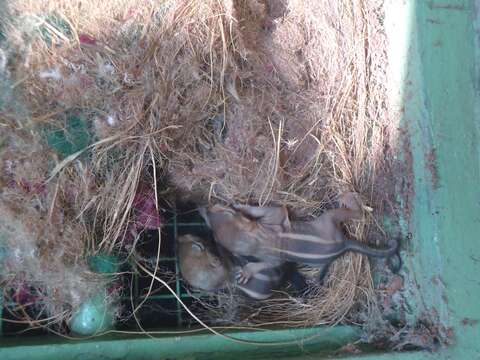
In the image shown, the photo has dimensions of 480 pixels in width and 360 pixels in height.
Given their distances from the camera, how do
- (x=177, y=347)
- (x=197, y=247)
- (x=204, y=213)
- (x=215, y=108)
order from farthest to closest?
(x=204, y=213)
(x=197, y=247)
(x=215, y=108)
(x=177, y=347)

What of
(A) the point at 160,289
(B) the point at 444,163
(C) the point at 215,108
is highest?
(C) the point at 215,108

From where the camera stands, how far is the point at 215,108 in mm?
3117

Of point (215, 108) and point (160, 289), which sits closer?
point (215, 108)

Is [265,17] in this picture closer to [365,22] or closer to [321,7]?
[321,7]

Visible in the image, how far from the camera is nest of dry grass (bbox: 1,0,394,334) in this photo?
9.57 ft

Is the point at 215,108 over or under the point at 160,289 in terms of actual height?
over

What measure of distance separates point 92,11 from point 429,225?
2492 mm

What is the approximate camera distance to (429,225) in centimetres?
289

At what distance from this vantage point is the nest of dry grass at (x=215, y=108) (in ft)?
9.57

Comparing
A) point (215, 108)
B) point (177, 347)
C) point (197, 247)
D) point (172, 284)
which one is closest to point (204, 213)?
point (197, 247)

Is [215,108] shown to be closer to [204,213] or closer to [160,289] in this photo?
[204,213]

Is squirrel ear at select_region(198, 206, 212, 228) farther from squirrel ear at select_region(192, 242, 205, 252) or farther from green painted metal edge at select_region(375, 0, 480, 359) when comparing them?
green painted metal edge at select_region(375, 0, 480, 359)

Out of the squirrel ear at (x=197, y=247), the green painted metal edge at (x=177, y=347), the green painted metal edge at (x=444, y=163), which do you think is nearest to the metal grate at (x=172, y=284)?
the squirrel ear at (x=197, y=247)

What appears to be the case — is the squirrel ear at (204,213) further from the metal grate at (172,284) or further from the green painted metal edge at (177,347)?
the green painted metal edge at (177,347)
